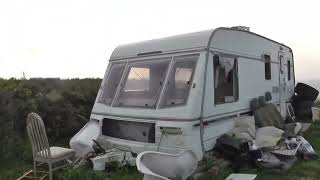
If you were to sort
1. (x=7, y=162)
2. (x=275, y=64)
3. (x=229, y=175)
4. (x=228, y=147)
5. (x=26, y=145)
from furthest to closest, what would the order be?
(x=275, y=64), (x=26, y=145), (x=7, y=162), (x=228, y=147), (x=229, y=175)

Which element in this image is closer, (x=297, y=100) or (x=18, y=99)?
(x=18, y=99)

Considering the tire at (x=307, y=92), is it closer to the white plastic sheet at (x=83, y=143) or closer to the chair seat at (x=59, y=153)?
the white plastic sheet at (x=83, y=143)

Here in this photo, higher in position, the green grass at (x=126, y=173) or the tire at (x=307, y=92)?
the tire at (x=307, y=92)

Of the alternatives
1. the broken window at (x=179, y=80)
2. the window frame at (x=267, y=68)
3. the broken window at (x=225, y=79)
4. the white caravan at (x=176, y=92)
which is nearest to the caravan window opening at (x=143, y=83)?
the white caravan at (x=176, y=92)

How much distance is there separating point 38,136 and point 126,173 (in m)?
1.53

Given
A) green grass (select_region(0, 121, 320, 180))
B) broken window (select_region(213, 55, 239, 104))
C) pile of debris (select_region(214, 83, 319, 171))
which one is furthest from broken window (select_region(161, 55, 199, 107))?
green grass (select_region(0, 121, 320, 180))

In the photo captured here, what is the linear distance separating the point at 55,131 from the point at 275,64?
6.09 m

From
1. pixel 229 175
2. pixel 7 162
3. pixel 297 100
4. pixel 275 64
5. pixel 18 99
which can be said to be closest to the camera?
pixel 229 175

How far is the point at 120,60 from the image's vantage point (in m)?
7.54

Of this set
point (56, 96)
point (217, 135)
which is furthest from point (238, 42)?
point (56, 96)

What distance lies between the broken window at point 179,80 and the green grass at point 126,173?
4.34 ft

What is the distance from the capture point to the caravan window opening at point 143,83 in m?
6.50

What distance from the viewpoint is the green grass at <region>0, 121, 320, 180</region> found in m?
5.57

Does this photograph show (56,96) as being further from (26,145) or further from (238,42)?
(238,42)
